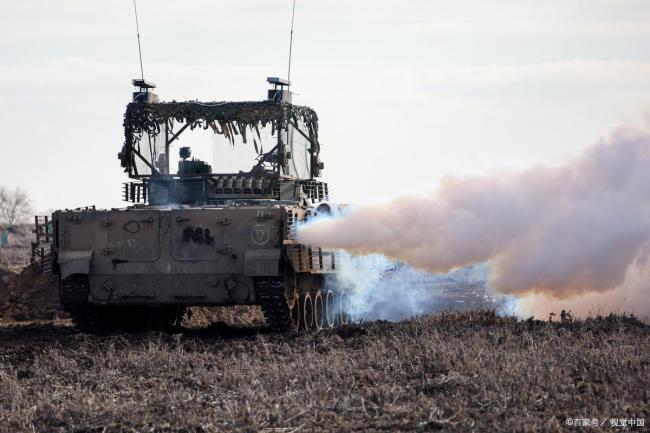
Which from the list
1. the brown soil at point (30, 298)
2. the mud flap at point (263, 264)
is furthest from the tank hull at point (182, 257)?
the brown soil at point (30, 298)

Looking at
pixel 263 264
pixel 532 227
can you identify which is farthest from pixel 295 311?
pixel 532 227

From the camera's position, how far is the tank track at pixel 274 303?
18125 millimetres

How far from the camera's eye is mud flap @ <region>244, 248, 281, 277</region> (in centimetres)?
1797

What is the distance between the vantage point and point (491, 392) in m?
11.5

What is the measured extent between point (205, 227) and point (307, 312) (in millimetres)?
2569

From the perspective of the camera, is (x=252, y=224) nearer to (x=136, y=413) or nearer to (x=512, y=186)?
(x=512, y=186)

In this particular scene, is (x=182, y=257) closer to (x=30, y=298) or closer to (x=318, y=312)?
(x=318, y=312)

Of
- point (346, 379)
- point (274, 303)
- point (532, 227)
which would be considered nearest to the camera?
point (346, 379)

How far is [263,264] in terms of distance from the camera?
18031 millimetres

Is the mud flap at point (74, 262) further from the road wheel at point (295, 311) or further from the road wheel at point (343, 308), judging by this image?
the road wheel at point (343, 308)

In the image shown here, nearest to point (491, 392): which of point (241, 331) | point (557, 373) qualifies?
point (557, 373)

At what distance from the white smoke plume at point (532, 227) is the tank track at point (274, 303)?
1.30 m

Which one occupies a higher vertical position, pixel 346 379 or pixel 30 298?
pixel 30 298

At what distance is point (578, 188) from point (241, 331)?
17.9 ft
